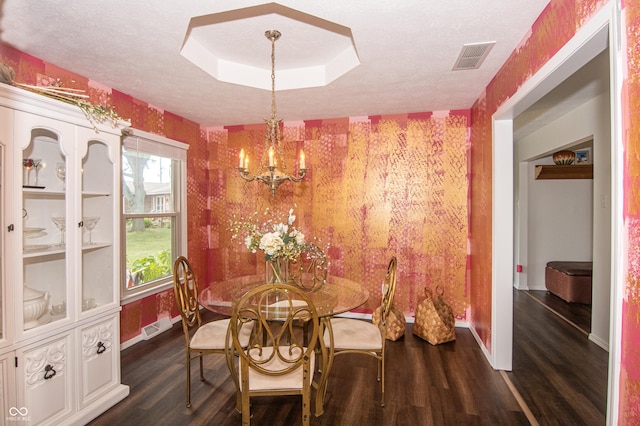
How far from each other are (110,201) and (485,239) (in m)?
3.09

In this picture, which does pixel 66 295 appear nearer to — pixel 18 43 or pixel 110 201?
pixel 110 201

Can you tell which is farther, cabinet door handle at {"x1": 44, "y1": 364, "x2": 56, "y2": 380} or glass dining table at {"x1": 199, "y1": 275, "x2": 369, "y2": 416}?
glass dining table at {"x1": 199, "y1": 275, "x2": 369, "y2": 416}

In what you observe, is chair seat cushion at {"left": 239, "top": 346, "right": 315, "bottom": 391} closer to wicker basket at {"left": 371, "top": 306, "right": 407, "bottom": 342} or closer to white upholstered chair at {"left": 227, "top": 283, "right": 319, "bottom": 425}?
white upholstered chair at {"left": 227, "top": 283, "right": 319, "bottom": 425}

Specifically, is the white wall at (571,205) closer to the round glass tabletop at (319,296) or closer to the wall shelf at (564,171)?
the wall shelf at (564,171)

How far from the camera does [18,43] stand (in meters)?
2.12

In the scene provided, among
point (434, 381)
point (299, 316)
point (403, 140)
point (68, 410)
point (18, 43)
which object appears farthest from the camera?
point (403, 140)

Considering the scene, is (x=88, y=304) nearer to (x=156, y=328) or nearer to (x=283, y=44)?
(x=156, y=328)

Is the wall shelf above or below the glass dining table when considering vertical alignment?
above

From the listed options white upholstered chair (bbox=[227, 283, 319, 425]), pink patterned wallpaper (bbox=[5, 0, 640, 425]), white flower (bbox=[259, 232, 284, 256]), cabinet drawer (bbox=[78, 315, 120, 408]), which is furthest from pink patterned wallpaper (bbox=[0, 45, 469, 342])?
white upholstered chair (bbox=[227, 283, 319, 425])

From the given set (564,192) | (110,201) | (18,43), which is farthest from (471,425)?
(564,192)

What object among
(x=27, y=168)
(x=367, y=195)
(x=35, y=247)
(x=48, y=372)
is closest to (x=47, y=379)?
(x=48, y=372)

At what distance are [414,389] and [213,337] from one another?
1.50 m

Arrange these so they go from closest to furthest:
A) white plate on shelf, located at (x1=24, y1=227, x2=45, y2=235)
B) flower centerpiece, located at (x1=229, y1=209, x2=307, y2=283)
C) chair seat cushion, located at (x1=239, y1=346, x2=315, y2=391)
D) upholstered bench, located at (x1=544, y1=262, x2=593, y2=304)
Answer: chair seat cushion, located at (x1=239, y1=346, x2=315, y2=391), white plate on shelf, located at (x1=24, y1=227, x2=45, y2=235), flower centerpiece, located at (x1=229, y1=209, x2=307, y2=283), upholstered bench, located at (x1=544, y1=262, x2=593, y2=304)

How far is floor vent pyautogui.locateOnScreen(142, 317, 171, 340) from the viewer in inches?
129
